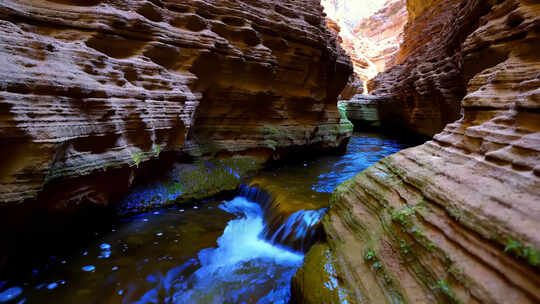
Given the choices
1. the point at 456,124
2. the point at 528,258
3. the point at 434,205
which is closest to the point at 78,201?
the point at 434,205

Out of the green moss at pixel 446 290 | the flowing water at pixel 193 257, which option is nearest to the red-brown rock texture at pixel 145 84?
the flowing water at pixel 193 257

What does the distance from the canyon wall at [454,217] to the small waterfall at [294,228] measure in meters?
0.62

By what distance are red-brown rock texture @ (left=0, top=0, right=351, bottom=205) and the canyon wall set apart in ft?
13.0

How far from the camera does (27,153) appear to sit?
333 centimetres

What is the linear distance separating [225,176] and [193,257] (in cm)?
336

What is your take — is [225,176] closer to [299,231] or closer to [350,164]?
[299,231]

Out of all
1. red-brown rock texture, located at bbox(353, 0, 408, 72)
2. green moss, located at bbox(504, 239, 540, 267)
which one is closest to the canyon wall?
green moss, located at bbox(504, 239, 540, 267)

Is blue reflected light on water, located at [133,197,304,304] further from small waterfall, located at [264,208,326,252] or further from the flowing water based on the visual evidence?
small waterfall, located at [264,208,326,252]

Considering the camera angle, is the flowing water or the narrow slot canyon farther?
the flowing water

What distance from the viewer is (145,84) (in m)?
5.43

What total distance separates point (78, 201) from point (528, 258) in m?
5.75

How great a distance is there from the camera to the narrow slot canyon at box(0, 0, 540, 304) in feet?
8.09

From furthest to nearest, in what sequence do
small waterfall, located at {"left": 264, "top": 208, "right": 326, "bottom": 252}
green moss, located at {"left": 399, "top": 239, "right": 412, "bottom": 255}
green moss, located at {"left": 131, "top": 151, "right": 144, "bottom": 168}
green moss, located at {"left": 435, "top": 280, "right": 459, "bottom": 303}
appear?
green moss, located at {"left": 131, "top": 151, "right": 144, "bottom": 168}
small waterfall, located at {"left": 264, "top": 208, "right": 326, "bottom": 252}
green moss, located at {"left": 399, "top": 239, "right": 412, "bottom": 255}
green moss, located at {"left": 435, "top": 280, "right": 459, "bottom": 303}

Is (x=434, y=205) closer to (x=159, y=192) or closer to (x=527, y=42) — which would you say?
(x=527, y=42)
